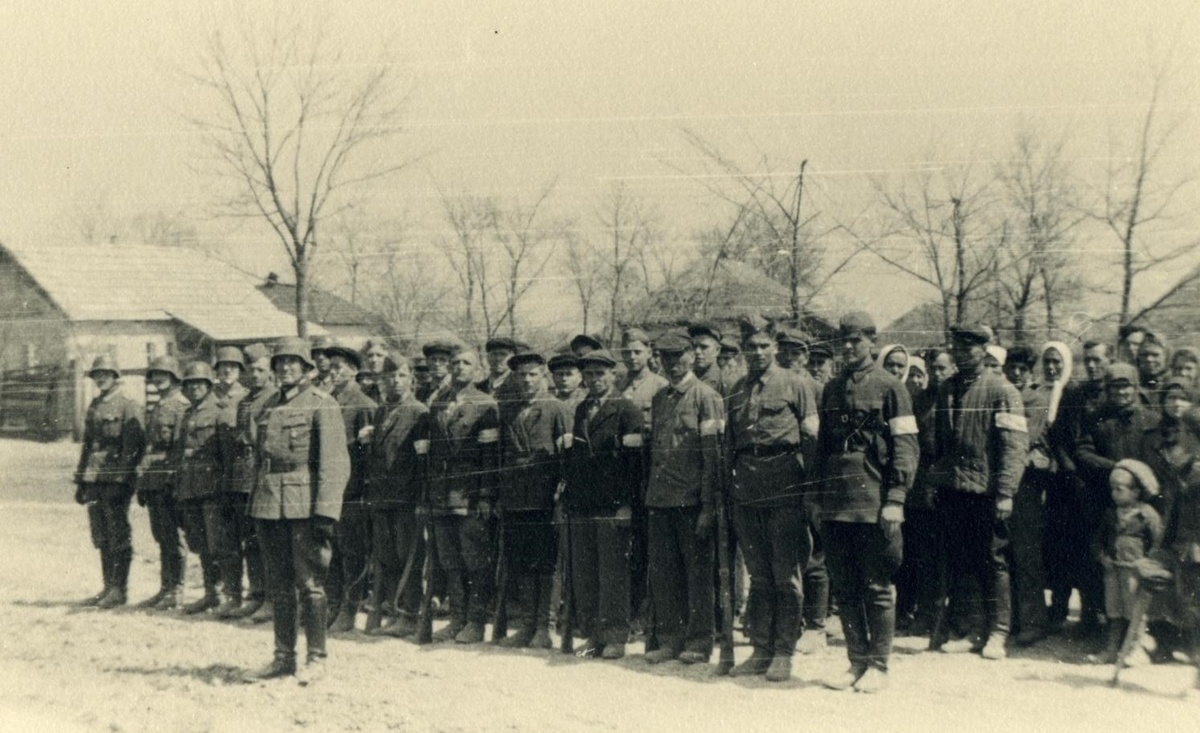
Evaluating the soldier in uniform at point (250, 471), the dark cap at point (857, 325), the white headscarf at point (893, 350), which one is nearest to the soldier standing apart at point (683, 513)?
the dark cap at point (857, 325)

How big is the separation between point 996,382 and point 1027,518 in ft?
2.91

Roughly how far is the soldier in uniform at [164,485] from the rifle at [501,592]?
2.90 m

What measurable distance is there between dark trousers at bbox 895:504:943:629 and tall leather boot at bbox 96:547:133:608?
5877mm

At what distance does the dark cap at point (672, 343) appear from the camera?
19.6 ft

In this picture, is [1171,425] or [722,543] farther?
[722,543]

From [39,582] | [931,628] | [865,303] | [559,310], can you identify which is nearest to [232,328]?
[39,582]

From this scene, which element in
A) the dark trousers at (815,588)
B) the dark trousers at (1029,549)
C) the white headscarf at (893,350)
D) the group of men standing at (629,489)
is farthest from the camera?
the dark trousers at (815,588)

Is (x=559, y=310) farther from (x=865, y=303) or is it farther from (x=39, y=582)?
(x=39, y=582)

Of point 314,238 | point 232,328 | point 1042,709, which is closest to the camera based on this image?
point 1042,709

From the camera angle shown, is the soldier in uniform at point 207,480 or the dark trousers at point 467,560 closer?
the dark trousers at point 467,560

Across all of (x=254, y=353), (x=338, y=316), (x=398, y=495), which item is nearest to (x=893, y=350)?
(x=398, y=495)

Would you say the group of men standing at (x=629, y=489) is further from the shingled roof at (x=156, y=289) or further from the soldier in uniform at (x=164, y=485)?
the shingled roof at (x=156, y=289)

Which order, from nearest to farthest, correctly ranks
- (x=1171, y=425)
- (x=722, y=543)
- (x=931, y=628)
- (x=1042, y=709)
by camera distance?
(x=1042, y=709) → (x=1171, y=425) → (x=722, y=543) → (x=931, y=628)

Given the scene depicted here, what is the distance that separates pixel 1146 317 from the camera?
600cm
